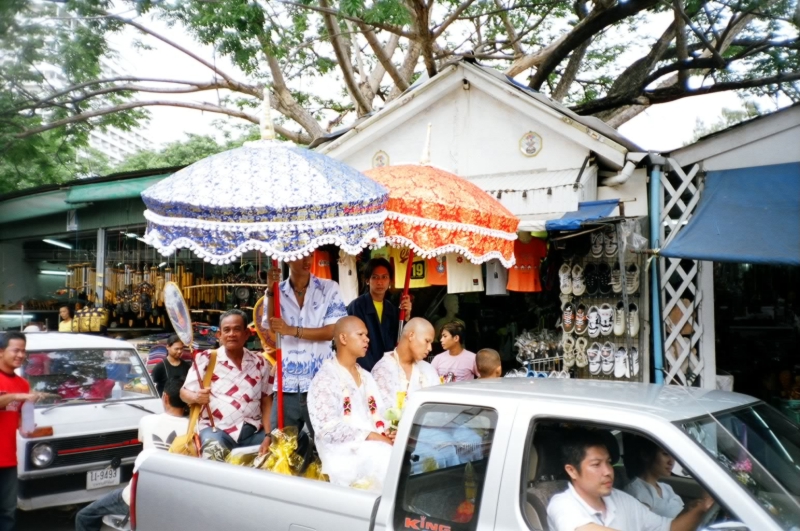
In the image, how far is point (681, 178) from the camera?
6.95 m

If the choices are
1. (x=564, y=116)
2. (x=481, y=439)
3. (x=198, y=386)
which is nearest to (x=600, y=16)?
(x=564, y=116)

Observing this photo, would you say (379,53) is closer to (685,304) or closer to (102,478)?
(685,304)

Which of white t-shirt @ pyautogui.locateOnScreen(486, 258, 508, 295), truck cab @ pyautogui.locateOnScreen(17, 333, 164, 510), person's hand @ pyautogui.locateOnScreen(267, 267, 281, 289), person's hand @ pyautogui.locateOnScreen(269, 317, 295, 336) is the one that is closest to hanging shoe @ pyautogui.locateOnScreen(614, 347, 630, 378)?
white t-shirt @ pyautogui.locateOnScreen(486, 258, 508, 295)

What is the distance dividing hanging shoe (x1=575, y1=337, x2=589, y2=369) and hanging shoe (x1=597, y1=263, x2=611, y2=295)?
1.88 ft

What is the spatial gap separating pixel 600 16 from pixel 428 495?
780 centimetres

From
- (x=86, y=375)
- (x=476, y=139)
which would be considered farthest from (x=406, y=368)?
(x=476, y=139)

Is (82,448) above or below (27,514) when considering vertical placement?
above

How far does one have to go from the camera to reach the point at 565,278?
7.35m

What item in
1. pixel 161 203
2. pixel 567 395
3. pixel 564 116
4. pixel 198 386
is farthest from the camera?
pixel 564 116

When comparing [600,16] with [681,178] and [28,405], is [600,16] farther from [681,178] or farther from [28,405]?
[28,405]

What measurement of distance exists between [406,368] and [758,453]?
90.4 inches

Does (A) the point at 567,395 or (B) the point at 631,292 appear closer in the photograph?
(A) the point at 567,395

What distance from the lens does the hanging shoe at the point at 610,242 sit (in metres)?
7.03

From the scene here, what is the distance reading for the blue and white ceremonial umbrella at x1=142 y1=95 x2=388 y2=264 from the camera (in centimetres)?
358
